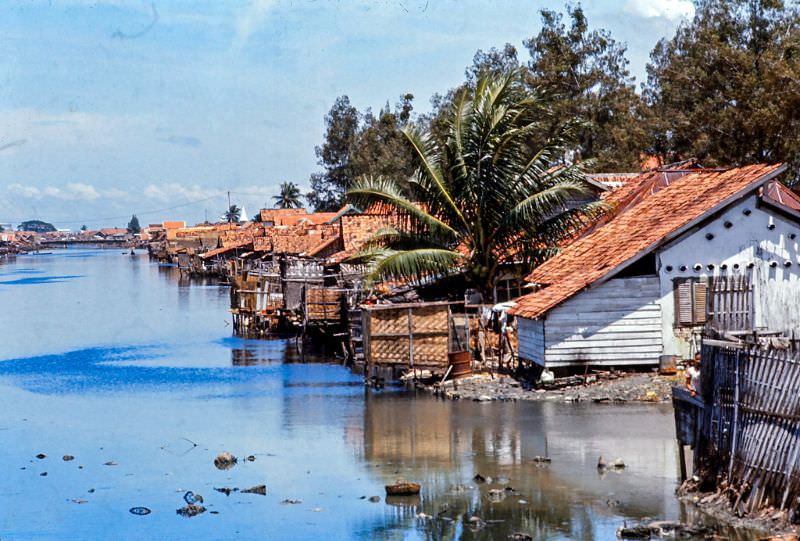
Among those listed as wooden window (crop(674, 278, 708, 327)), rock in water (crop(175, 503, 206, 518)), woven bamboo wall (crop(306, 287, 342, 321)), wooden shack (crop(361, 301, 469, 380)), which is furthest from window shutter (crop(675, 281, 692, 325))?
woven bamboo wall (crop(306, 287, 342, 321))

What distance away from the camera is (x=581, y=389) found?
24891mm

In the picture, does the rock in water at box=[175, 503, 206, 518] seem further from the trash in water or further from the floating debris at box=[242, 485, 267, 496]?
the floating debris at box=[242, 485, 267, 496]

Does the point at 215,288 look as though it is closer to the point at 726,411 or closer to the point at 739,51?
the point at 739,51

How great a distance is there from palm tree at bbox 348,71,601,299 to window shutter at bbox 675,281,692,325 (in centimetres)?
672

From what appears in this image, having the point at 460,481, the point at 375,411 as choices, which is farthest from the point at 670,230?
the point at 460,481

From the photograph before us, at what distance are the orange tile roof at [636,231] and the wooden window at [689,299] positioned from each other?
1228 mm

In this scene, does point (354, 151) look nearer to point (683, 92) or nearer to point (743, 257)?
point (683, 92)

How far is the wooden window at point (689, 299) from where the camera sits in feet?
83.3

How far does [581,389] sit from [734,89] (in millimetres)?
30367

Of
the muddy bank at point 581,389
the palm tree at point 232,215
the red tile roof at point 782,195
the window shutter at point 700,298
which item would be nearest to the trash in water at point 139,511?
the muddy bank at point 581,389

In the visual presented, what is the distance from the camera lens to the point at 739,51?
1982 inches

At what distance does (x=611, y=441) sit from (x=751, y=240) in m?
8.06

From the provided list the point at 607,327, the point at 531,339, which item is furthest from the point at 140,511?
the point at 607,327

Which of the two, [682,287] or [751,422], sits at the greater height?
[682,287]
